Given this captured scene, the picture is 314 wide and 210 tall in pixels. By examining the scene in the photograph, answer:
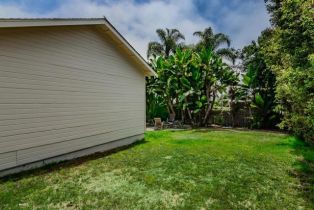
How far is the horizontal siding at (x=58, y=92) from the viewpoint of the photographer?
22.9 ft

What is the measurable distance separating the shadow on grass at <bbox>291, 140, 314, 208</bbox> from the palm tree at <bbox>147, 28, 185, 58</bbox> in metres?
24.8

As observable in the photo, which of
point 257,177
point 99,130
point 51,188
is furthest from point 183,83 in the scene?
point 51,188

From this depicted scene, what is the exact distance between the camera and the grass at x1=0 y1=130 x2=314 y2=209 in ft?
17.3

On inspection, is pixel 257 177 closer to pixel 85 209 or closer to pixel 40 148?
pixel 85 209

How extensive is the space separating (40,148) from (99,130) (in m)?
2.94

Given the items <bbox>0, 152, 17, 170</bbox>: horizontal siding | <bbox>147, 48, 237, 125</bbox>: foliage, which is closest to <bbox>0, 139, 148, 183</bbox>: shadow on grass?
<bbox>0, 152, 17, 170</bbox>: horizontal siding

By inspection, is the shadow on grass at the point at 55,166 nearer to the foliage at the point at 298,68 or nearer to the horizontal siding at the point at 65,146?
the horizontal siding at the point at 65,146

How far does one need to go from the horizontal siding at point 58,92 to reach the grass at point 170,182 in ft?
2.82

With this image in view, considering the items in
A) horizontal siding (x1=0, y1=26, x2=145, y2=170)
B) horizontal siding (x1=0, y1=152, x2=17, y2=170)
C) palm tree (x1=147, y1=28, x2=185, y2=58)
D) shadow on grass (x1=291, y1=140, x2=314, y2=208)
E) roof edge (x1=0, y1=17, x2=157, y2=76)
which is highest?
palm tree (x1=147, y1=28, x2=185, y2=58)

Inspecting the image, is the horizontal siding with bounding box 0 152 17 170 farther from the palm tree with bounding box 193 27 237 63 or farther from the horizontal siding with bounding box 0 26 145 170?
the palm tree with bounding box 193 27 237 63

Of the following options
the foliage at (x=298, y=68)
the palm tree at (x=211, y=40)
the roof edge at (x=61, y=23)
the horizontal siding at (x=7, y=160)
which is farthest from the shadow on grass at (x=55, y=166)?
the palm tree at (x=211, y=40)

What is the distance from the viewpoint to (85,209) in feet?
16.3

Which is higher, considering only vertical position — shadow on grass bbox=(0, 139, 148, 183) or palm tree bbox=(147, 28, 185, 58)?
palm tree bbox=(147, 28, 185, 58)

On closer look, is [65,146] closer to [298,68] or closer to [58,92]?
[58,92]
